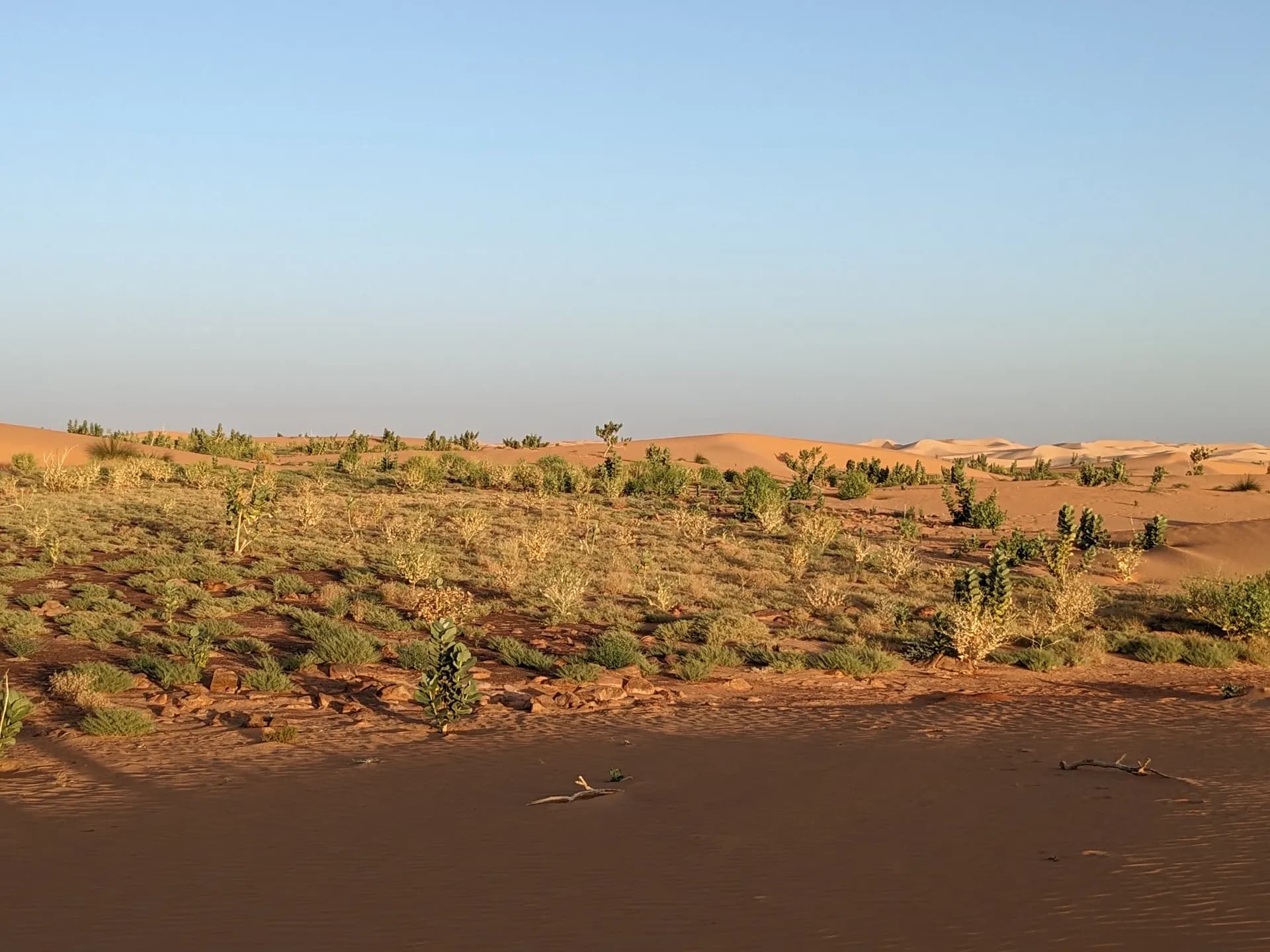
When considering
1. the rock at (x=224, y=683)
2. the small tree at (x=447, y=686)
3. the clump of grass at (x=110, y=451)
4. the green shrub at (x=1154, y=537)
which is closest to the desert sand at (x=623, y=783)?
the rock at (x=224, y=683)

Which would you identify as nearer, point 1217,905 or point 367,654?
point 1217,905

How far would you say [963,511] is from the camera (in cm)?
2797

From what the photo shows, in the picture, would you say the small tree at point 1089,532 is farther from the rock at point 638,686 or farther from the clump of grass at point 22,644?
the clump of grass at point 22,644

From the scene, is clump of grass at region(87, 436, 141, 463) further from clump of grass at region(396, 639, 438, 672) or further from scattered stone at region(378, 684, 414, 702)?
scattered stone at region(378, 684, 414, 702)

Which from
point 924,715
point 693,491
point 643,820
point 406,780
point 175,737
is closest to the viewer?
A: point 643,820

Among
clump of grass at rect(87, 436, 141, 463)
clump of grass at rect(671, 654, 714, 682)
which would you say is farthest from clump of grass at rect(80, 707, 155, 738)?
clump of grass at rect(87, 436, 141, 463)

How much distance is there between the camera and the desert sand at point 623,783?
5.68m

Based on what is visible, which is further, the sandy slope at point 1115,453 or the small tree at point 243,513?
the sandy slope at point 1115,453

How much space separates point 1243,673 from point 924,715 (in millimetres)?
5478

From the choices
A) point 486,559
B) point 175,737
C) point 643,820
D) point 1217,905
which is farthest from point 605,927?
point 486,559

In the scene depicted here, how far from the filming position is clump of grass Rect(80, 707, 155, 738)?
10008mm

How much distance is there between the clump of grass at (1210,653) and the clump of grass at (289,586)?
40.8 feet

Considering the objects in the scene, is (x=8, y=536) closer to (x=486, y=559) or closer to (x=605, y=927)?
(x=486, y=559)

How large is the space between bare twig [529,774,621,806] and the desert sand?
0.22 ft
